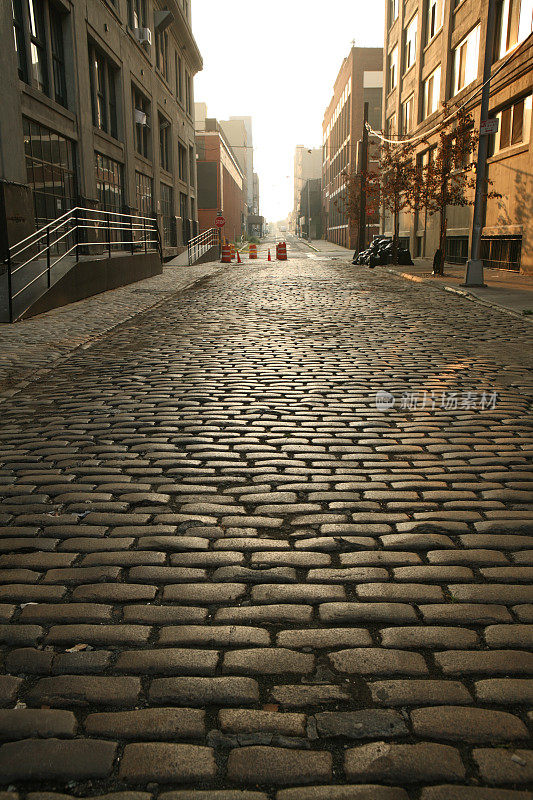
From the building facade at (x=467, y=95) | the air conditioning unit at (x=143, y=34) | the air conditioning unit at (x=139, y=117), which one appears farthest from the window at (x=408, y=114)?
the air conditioning unit at (x=139, y=117)

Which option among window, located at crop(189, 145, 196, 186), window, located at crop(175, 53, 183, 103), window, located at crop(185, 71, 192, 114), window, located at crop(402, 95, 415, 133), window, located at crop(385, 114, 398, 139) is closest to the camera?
window, located at crop(402, 95, 415, 133)

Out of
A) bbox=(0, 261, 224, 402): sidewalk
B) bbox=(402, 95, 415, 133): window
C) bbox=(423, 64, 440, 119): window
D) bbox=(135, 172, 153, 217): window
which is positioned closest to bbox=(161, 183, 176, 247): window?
bbox=(135, 172, 153, 217): window

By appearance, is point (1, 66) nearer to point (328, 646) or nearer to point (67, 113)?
point (67, 113)

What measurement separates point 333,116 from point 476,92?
6371cm

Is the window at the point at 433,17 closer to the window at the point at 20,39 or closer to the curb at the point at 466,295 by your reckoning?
the curb at the point at 466,295

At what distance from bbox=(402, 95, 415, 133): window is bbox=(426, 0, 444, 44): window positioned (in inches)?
144

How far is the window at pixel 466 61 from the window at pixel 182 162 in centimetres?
1977

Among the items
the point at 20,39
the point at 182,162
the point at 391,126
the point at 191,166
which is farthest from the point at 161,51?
the point at 20,39

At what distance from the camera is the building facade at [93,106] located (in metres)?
17.0

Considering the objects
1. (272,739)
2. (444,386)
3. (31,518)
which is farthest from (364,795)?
(444,386)

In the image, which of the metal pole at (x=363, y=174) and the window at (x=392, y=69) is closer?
the metal pole at (x=363, y=174)

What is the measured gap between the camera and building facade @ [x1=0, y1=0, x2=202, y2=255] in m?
17.0

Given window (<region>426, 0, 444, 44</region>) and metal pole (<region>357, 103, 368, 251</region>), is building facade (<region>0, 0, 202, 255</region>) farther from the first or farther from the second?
window (<region>426, 0, 444, 44</region>)

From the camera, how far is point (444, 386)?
7.09 meters
